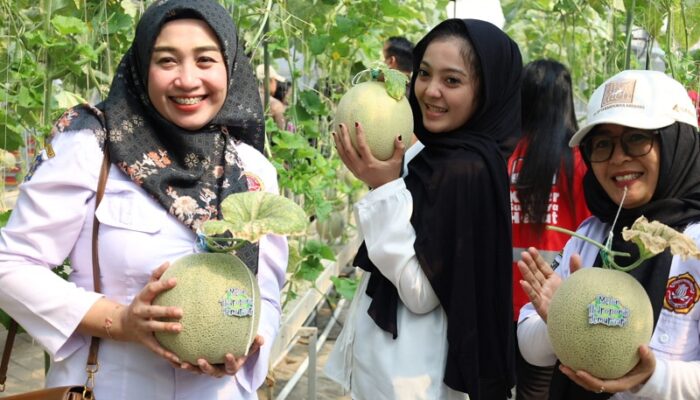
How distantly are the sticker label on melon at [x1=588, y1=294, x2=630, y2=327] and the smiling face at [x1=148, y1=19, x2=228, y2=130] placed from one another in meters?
0.95

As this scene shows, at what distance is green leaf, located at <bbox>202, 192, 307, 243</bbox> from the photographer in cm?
146

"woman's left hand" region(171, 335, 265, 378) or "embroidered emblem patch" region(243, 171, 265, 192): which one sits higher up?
"embroidered emblem patch" region(243, 171, 265, 192)

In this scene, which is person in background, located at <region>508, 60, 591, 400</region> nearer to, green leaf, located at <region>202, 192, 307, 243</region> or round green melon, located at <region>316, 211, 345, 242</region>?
green leaf, located at <region>202, 192, 307, 243</region>

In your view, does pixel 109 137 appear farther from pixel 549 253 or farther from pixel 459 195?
pixel 549 253

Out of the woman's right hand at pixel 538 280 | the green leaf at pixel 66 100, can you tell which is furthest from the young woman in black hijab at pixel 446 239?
the green leaf at pixel 66 100

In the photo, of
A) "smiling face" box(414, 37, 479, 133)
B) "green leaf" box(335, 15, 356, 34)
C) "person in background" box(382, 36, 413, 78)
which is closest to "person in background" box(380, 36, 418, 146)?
"person in background" box(382, 36, 413, 78)

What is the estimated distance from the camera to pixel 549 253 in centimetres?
316

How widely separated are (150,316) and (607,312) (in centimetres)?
90

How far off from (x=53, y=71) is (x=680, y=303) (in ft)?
6.57

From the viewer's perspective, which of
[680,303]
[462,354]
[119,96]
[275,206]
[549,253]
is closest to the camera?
[275,206]

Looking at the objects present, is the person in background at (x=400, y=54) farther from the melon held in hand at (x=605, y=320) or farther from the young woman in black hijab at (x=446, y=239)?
the melon held in hand at (x=605, y=320)

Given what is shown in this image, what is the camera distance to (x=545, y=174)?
3088 millimetres

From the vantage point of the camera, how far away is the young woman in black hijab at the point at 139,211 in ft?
5.39

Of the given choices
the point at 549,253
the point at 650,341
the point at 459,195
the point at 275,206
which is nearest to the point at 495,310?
the point at 459,195
